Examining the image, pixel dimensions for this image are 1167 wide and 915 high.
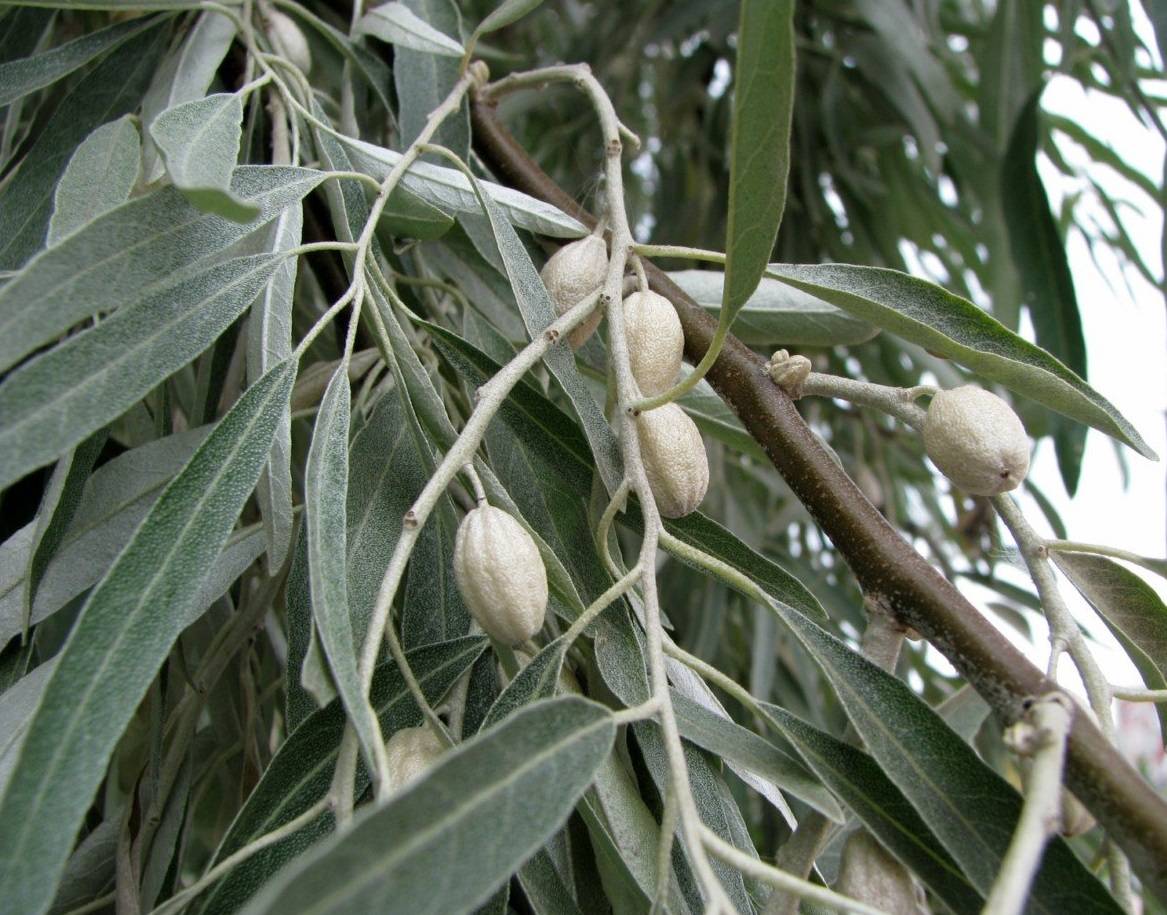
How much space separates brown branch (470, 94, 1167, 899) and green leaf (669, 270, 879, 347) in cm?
10

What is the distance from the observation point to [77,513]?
0.61m

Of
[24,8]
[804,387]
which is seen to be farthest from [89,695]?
[24,8]

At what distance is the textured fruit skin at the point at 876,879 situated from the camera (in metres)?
0.43

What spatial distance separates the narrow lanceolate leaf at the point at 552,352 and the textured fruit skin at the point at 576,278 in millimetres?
24

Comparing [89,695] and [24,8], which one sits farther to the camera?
[24,8]

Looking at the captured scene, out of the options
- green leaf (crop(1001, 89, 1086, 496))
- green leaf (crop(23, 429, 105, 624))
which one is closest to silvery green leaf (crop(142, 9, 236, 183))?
green leaf (crop(23, 429, 105, 624))

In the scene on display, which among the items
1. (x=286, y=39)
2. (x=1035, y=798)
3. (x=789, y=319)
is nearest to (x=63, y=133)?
(x=286, y=39)

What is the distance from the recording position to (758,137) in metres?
0.42

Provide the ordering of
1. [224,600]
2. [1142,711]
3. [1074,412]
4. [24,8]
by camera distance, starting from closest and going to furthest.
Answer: [1074,412] < [224,600] < [24,8] < [1142,711]

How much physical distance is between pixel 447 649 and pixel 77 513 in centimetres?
25

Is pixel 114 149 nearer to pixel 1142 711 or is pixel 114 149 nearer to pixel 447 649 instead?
pixel 447 649

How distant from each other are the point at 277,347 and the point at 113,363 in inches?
4.7

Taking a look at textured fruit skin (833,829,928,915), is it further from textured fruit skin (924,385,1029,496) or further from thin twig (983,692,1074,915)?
textured fruit skin (924,385,1029,496)

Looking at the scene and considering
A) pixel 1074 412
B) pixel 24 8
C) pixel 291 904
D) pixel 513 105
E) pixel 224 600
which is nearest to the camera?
pixel 291 904
